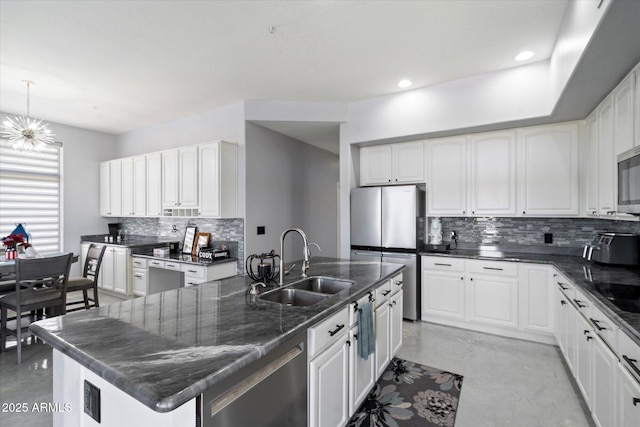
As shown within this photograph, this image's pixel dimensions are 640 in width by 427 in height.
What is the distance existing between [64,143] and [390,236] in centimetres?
575

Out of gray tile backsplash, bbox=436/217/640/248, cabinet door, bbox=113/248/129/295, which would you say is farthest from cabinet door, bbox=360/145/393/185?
cabinet door, bbox=113/248/129/295

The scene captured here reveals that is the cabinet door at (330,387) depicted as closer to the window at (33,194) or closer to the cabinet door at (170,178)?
the cabinet door at (170,178)

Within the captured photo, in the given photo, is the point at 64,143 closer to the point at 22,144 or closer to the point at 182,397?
the point at 22,144

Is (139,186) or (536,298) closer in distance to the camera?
(536,298)

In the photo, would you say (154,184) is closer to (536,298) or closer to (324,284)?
(324,284)

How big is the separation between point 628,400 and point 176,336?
2031mm

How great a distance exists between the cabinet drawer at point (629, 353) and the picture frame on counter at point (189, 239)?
477 cm

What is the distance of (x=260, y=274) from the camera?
2107mm

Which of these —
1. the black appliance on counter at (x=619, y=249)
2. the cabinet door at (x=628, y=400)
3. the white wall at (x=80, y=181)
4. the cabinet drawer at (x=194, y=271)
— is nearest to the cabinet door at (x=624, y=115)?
the black appliance on counter at (x=619, y=249)

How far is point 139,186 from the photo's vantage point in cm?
505

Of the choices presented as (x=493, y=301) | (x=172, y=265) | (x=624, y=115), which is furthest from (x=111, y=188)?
(x=624, y=115)

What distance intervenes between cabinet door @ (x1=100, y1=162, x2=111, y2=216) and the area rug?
5.65m

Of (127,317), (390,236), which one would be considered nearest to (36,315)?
(127,317)

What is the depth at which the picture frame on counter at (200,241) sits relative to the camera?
453 centimetres
